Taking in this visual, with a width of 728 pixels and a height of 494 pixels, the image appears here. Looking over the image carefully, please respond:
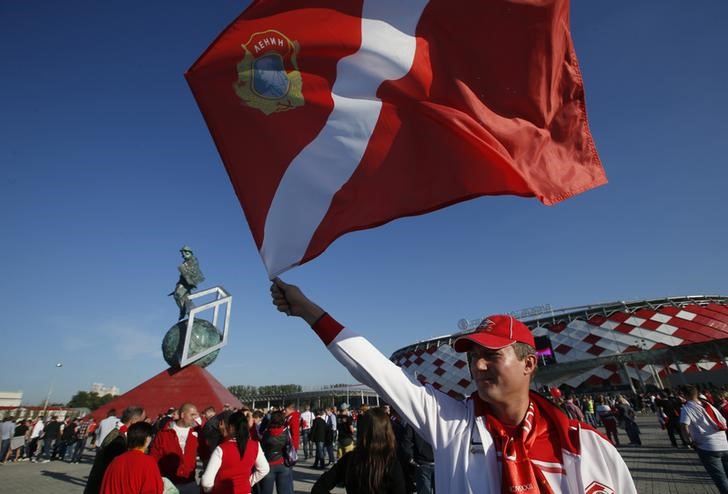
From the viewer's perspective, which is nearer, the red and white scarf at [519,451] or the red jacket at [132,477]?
the red and white scarf at [519,451]

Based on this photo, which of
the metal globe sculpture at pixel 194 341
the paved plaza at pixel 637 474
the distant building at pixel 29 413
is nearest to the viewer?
the paved plaza at pixel 637 474

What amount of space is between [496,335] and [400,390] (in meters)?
0.44

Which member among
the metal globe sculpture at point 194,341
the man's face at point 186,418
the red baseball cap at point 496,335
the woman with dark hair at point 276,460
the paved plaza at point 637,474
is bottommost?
the paved plaza at point 637,474

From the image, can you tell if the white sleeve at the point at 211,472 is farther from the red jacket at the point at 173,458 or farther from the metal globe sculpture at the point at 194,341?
the metal globe sculpture at the point at 194,341

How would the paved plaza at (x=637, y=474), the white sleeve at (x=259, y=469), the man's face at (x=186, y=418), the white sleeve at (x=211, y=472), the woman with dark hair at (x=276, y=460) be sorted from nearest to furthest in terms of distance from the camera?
the white sleeve at (x=211, y=472), the white sleeve at (x=259, y=469), the woman with dark hair at (x=276, y=460), the man's face at (x=186, y=418), the paved plaza at (x=637, y=474)

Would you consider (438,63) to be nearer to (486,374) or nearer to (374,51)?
(374,51)

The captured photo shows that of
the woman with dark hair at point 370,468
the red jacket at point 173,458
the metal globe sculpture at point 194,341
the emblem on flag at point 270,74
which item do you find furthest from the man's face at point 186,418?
the metal globe sculpture at point 194,341

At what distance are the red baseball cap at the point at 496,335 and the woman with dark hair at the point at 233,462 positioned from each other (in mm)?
2892

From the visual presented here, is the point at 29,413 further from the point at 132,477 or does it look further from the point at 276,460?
the point at 132,477

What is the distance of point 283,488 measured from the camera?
185 inches

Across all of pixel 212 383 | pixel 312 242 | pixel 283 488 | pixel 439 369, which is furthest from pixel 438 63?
pixel 439 369

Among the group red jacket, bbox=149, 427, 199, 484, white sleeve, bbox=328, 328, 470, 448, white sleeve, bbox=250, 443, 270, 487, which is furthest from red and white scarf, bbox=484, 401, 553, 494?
red jacket, bbox=149, 427, 199, 484

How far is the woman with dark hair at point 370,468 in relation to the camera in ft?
8.31

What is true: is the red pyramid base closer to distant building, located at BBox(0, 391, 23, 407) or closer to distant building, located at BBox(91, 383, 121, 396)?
distant building, located at BBox(0, 391, 23, 407)
